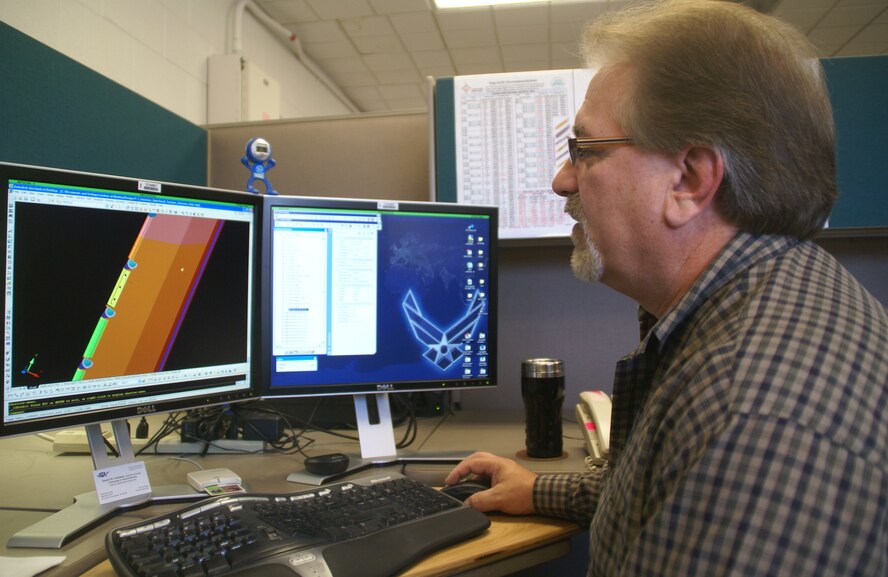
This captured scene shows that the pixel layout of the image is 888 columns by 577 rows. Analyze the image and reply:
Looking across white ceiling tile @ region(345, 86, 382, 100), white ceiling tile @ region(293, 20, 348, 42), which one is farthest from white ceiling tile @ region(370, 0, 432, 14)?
white ceiling tile @ region(345, 86, 382, 100)

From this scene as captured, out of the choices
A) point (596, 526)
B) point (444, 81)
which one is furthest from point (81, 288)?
point (444, 81)

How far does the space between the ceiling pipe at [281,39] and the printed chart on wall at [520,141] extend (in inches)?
107

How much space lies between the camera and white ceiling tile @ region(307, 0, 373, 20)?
4102 millimetres

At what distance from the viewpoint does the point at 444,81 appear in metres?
1.53

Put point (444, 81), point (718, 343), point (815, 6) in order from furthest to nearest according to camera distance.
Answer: point (815, 6) < point (444, 81) < point (718, 343)

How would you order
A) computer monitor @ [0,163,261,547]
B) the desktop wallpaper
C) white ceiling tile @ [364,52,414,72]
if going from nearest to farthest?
computer monitor @ [0,163,261,547] → the desktop wallpaper → white ceiling tile @ [364,52,414,72]

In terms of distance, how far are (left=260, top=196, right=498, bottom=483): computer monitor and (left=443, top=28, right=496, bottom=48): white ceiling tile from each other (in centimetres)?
380

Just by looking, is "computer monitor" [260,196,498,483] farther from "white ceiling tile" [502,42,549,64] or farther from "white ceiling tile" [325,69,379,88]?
"white ceiling tile" [325,69,379,88]

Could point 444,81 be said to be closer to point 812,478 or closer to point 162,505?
point 162,505

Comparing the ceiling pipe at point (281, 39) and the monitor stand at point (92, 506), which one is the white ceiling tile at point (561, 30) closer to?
the ceiling pipe at point (281, 39)

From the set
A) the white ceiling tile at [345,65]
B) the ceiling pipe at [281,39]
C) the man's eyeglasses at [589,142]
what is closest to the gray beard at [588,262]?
the man's eyeglasses at [589,142]

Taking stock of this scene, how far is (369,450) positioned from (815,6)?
4.55 m

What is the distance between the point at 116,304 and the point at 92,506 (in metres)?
0.27

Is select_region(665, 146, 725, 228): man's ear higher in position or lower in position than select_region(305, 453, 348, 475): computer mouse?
higher
